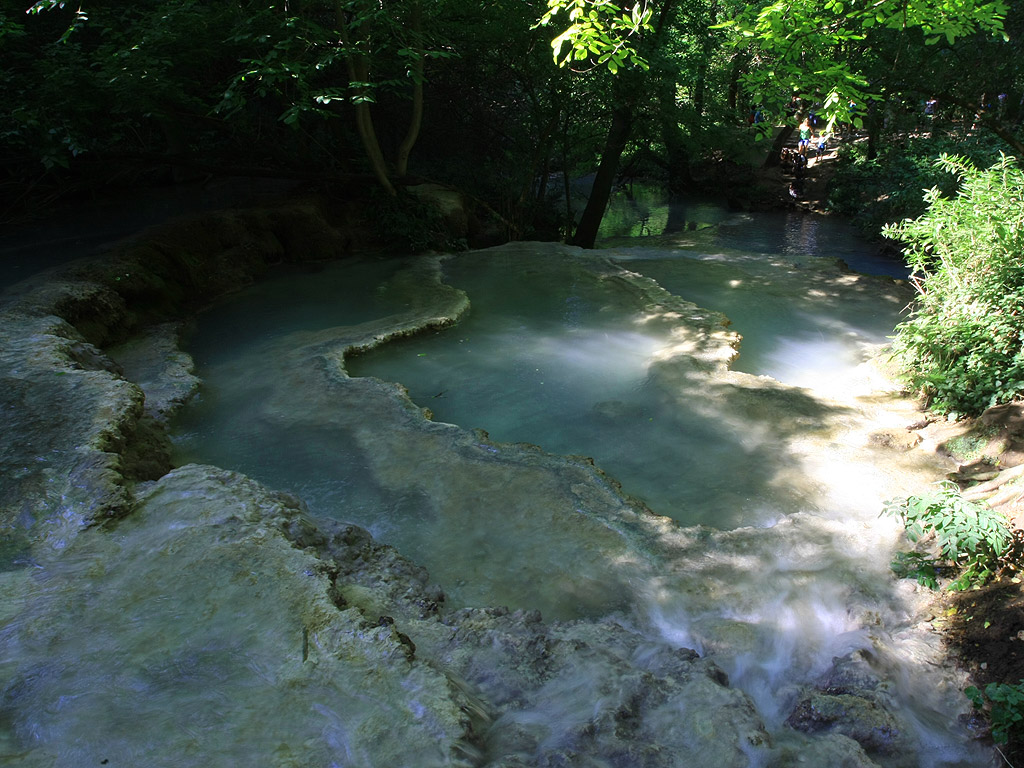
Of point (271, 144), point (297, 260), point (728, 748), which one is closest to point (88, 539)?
point (728, 748)

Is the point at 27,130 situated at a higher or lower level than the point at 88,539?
higher

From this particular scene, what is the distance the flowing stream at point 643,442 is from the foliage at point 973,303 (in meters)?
0.50

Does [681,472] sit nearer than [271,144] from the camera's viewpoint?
Yes

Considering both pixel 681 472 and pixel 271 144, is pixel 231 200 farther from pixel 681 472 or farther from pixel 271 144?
pixel 681 472

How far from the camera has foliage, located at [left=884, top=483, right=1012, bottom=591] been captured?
3250 millimetres

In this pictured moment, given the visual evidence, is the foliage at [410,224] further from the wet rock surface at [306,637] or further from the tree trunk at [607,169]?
the wet rock surface at [306,637]

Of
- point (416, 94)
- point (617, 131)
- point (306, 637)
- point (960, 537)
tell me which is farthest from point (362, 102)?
point (960, 537)

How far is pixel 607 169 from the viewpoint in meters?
12.8

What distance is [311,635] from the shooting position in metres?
2.55

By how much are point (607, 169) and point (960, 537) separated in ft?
35.0

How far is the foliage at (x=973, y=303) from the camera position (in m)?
5.10

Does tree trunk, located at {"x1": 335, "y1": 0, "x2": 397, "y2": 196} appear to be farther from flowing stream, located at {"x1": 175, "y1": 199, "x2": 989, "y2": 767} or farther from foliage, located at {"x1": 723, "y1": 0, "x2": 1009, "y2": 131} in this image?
foliage, located at {"x1": 723, "y1": 0, "x2": 1009, "y2": 131}

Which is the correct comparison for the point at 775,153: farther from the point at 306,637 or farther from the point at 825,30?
the point at 306,637

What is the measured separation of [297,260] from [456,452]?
21.9ft
